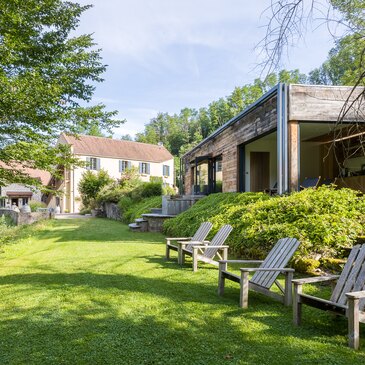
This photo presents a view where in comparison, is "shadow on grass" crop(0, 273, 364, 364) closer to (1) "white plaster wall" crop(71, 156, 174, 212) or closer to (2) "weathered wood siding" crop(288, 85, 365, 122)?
(2) "weathered wood siding" crop(288, 85, 365, 122)

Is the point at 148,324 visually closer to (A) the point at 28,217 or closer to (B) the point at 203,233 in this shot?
(B) the point at 203,233

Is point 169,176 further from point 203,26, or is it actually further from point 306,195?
point 203,26

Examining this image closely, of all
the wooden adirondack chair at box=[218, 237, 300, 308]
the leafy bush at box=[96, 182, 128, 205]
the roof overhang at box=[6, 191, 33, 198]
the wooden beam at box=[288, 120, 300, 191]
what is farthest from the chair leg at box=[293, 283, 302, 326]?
the roof overhang at box=[6, 191, 33, 198]

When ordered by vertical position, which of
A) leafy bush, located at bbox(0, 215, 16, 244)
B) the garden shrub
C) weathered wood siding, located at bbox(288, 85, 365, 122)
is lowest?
leafy bush, located at bbox(0, 215, 16, 244)

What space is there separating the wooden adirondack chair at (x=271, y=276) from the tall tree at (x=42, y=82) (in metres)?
4.89

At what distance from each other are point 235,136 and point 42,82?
27.1 feet

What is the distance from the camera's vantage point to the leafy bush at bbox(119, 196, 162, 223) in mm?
16297

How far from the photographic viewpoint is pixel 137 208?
58.0 feet

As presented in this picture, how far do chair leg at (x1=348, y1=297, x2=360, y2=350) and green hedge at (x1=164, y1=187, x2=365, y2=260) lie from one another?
9.38 feet

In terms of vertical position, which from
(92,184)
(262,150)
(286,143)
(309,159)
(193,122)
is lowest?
(92,184)

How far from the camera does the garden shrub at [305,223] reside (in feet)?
19.9

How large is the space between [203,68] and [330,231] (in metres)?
3.70

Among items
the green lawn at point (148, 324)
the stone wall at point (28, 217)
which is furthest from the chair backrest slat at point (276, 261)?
the stone wall at point (28, 217)

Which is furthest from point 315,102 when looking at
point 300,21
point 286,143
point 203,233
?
point 300,21
